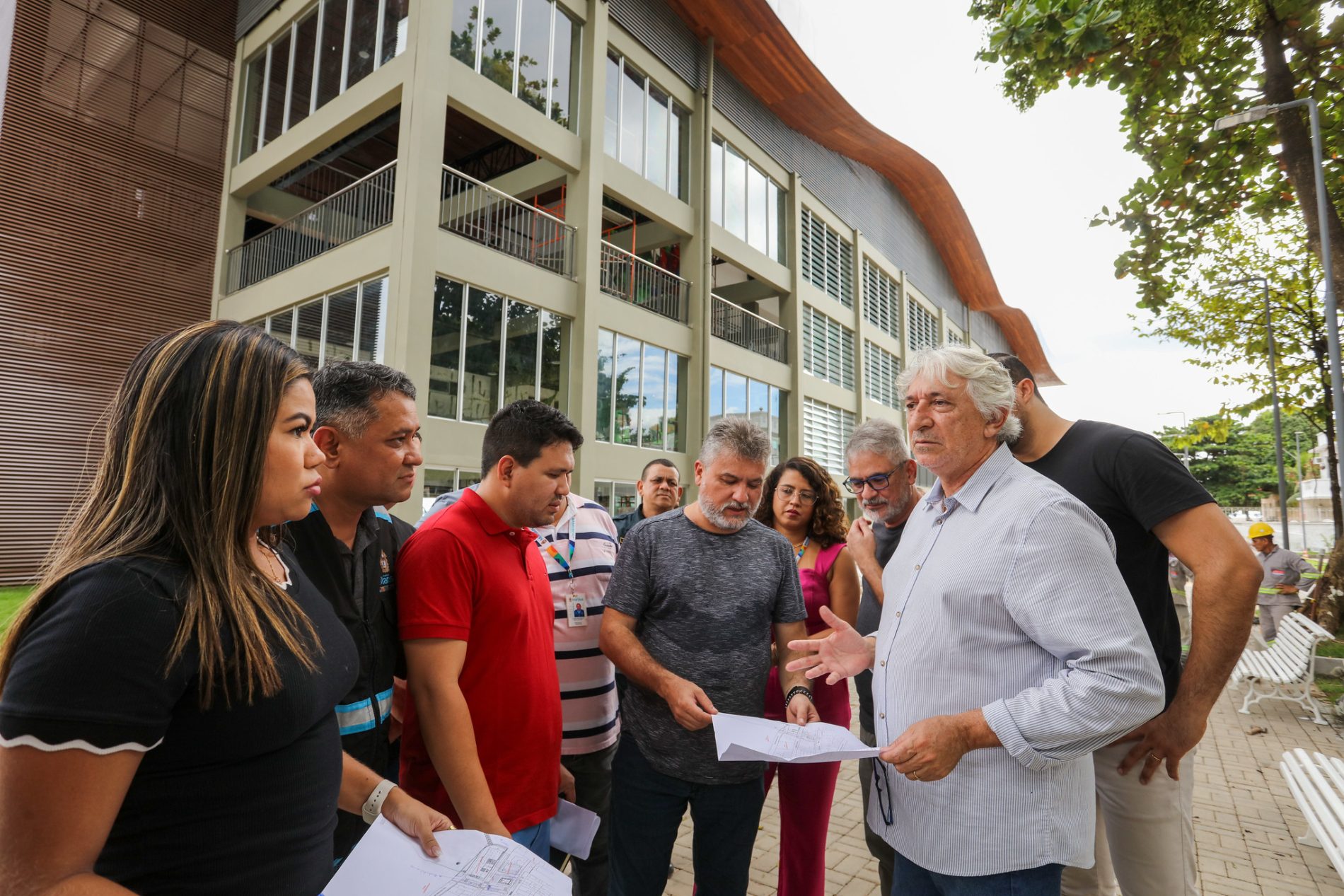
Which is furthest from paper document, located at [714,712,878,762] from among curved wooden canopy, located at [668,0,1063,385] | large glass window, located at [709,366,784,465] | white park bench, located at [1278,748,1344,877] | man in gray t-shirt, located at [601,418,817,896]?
curved wooden canopy, located at [668,0,1063,385]

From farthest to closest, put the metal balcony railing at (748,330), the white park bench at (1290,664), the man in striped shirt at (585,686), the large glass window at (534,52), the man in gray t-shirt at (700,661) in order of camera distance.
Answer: the metal balcony railing at (748,330) < the large glass window at (534,52) < the white park bench at (1290,664) < the man in striped shirt at (585,686) < the man in gray t-shirt at (700,661)

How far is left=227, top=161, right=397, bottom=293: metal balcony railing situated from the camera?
436 inches

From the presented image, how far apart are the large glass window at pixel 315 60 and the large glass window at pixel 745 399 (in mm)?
8603

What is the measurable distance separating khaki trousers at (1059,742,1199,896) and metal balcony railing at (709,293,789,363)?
47.3ft

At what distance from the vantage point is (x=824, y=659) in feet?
7.72

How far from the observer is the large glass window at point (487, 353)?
10664 mm

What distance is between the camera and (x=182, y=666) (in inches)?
39.3

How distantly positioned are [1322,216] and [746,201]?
39.2ft

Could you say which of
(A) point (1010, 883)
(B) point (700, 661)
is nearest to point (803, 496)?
(B) point (700, 661)

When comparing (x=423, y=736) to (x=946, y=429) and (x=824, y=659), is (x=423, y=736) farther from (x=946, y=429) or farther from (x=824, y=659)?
(x=946, y=429)

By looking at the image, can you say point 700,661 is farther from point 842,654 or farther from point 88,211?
point 88,211

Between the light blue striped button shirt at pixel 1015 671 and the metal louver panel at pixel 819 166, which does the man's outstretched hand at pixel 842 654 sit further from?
the metal louver panel at pixel 819 166

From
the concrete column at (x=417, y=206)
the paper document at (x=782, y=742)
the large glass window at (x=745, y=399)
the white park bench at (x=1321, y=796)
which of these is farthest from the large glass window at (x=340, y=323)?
the white park bench at (x=1321, y=796)

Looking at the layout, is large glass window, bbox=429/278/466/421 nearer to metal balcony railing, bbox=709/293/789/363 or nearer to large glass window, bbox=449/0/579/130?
large glass window, bbox=449/0/579/130
